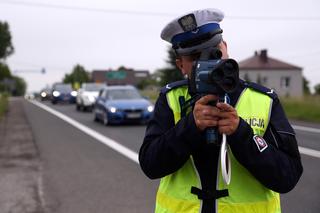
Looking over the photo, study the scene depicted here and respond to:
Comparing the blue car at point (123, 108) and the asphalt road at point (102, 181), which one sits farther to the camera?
the blue car at point (123, 108)

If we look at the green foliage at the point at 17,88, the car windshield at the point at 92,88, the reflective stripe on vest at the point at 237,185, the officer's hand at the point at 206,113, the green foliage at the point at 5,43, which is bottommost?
the green foliage at the point at 17,88

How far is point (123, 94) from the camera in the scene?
2041 cm

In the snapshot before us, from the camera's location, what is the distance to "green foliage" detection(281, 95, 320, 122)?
70.0 feet

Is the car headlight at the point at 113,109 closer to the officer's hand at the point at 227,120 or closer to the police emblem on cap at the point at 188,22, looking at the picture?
the police emblem on cap at the point at 188,22

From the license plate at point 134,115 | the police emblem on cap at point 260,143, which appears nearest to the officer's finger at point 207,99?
the police emblem on cap at point 260,143

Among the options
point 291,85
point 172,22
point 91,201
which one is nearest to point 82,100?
point 91,201

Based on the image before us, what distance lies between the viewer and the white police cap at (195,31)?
217cm

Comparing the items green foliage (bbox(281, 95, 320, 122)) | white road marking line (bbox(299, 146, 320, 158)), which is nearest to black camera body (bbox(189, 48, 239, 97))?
white road marking line (bbox(299, 146, 320, 158))

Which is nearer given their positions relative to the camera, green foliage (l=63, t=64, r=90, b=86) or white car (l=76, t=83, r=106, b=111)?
white car (l=76, t=83, r=106, b=111)

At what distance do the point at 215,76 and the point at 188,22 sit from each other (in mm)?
469

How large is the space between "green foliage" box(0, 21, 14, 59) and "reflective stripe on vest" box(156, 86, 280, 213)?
63.5 meters

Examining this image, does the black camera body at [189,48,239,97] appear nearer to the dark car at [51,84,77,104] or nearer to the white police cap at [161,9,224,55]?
the white police cap at [161,9,224,55]

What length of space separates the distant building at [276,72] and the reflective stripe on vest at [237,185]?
8458 centimetres

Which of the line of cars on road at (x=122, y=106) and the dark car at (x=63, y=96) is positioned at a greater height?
the line of cars on road at (x=122, y=106)
